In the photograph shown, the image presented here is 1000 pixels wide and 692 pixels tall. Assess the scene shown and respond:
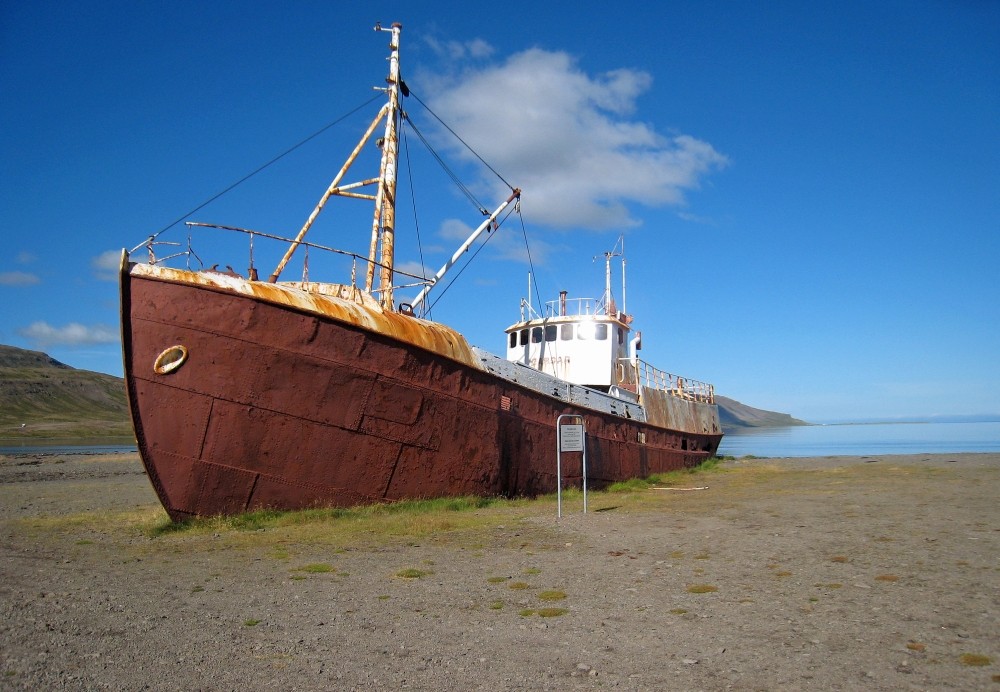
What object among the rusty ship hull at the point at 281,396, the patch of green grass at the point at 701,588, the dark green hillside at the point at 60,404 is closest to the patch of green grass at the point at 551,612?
the patch of green grass at the point at 701,588

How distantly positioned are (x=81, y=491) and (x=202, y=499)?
11.2 metres

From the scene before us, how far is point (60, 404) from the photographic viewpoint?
338 feet

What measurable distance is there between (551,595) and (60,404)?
118 m

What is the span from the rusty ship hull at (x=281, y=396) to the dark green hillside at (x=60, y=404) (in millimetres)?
68608

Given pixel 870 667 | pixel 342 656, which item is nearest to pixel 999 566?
pixel 870 667

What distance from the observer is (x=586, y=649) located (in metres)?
4.69

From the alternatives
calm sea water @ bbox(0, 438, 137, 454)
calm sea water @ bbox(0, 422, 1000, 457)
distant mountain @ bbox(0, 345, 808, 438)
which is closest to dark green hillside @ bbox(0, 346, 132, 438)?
distant mountain @ bbox(0, 345, 808, 438)

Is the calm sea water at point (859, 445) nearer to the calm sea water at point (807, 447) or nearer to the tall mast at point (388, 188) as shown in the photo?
the calm sea water at point (807, 447)

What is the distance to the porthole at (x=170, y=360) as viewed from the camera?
32.3 feet

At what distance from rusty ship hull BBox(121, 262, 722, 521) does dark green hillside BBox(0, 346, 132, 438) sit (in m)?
68.6

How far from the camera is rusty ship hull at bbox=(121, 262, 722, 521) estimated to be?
991cm

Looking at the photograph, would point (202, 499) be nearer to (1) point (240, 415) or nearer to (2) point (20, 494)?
(1) point (240, 415)

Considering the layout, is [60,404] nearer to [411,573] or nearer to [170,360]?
[170,360]

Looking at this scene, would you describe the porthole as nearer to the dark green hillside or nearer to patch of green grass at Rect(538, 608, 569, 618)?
patch of green grass at Rect(538, 608, 569, 618)
